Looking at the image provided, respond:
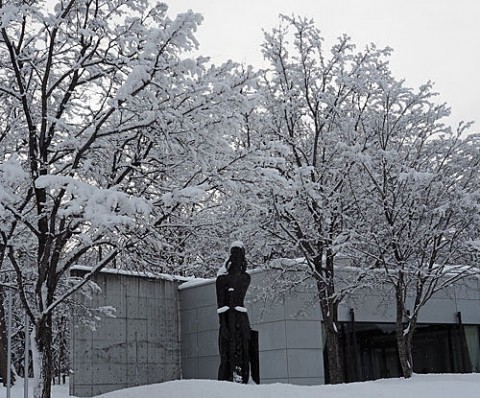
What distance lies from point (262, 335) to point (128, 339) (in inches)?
154

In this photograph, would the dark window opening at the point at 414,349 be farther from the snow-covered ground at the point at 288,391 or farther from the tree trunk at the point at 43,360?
the tree trunk at the point at 43,360

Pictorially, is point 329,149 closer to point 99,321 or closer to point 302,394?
point 99,321

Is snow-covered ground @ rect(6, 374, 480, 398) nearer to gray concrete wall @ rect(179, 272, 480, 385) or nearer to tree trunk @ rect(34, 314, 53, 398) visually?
tree trunk @ rect(34, 314, 53, 398)

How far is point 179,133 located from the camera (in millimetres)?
10727

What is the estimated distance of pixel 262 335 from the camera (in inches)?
755

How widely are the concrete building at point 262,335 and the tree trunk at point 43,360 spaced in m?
8.14

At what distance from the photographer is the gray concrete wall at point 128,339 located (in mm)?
18828

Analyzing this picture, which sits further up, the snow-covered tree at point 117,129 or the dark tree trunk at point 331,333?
the snow-covered tree at point 117,129

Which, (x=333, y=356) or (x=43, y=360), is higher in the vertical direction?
(x=43, y=360)

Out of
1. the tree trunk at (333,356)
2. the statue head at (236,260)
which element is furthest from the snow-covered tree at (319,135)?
the statue head at (236,260)

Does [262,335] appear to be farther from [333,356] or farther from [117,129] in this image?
[117,129]

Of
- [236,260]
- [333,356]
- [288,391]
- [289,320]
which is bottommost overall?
[288,391]

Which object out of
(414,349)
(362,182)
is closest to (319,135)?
(362,182)

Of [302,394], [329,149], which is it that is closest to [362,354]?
[329,149]
